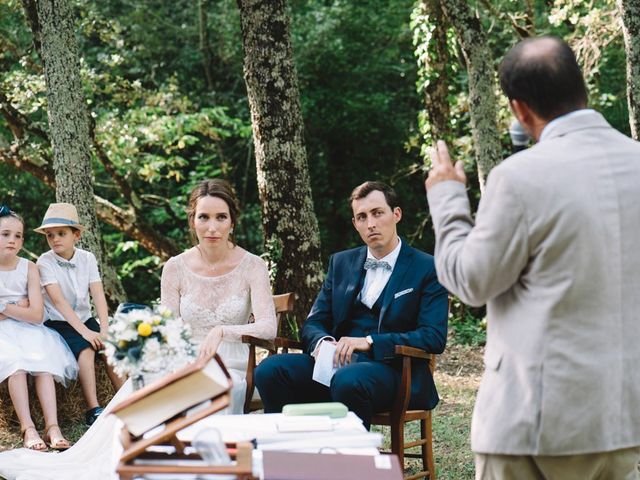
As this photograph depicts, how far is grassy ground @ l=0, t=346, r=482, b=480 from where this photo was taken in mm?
4633

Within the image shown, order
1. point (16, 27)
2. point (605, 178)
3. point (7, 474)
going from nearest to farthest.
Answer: point (605, 178) < point (7, 474) < point (16, 27)

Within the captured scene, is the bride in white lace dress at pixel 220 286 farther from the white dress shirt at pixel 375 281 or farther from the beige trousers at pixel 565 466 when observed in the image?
the beige trousers at pixel 565 466

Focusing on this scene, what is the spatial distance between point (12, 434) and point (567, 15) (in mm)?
7063

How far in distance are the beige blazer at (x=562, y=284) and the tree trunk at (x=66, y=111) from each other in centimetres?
488

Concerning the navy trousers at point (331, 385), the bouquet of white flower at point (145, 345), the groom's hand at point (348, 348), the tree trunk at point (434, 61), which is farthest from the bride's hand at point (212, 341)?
the tree trunk at point (434, 61)

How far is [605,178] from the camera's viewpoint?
2.04 m

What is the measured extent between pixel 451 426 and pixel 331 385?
178cm

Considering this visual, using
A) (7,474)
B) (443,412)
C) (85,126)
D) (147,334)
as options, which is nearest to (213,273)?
(7,474)

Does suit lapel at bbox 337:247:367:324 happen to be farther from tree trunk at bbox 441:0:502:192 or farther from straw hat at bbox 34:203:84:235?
tree trunk at bbox 441:0:502:192

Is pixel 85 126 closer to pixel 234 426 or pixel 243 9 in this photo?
pixel 243 9

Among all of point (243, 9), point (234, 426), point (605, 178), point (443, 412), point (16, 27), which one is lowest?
point (443, 412)

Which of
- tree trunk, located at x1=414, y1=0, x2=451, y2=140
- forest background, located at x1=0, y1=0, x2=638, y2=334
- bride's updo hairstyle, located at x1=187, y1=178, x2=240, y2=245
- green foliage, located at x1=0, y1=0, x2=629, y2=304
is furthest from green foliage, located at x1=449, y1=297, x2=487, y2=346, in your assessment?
bride's updo hairstyle, located at x1=187, y1=178, x2=240, y2=245

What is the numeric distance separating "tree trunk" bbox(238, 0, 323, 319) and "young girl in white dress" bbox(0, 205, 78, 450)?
1709 millimetres

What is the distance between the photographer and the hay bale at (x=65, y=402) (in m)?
5.47
